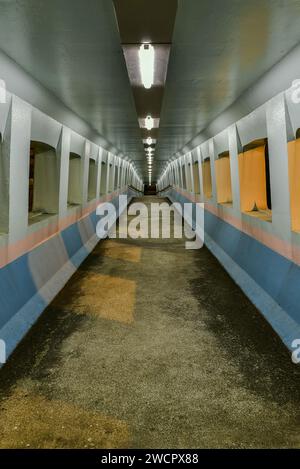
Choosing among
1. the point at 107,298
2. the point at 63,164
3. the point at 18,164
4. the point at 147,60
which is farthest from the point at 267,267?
the point at 63,164

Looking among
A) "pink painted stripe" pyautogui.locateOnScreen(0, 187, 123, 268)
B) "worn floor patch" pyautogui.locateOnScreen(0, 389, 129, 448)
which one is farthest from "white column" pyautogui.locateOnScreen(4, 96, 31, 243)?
"worn floor patch" pyautogui.locateOnScreen(0, 389, 129, 448)

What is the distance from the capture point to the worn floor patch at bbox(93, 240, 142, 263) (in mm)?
9992

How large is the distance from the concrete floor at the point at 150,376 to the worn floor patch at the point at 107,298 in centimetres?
3

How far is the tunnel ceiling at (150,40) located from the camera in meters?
3.61

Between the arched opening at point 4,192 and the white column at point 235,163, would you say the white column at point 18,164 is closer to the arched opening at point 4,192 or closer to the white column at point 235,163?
the arched opening at point 4,192

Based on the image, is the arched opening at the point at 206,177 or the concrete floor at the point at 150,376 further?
the arched opening at the point at 206,177

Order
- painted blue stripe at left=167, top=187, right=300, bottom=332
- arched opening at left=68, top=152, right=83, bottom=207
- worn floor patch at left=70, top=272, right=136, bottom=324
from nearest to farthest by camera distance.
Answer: painted blue stripe at left=167, top=187, right=300, bottom=332
worn floor patch at left=70, top=272, right=136, bottom=324
arched opening at left=68, top=152, right=83, bottom=207

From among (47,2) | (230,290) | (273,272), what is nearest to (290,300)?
(273,272)

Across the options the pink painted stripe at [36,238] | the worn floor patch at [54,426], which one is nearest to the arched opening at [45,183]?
the pink painted stripe at [36,238]

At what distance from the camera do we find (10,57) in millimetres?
5043

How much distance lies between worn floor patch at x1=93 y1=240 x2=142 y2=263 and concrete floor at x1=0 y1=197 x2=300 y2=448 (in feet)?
9.71

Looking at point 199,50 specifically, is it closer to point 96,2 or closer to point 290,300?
point 96,2

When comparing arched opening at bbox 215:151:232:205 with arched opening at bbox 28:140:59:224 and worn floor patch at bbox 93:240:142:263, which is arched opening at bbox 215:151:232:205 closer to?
worn floor patch at bbox 93:240:142:263

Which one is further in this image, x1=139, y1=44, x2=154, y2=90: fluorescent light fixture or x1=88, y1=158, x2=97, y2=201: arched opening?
x1=88, y1=158, x2=97, y2=201: arched opening
